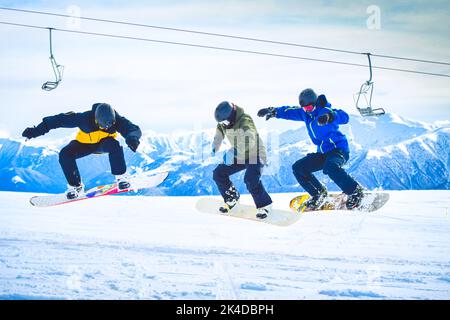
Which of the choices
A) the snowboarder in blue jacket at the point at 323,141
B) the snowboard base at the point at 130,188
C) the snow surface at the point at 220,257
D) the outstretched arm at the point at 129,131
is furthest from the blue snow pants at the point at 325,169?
the outstretched arm at the point at 129,131

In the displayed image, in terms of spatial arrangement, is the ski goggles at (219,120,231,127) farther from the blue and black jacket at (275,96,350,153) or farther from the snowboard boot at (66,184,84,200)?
the snowboard boot at (66,184,84,200)

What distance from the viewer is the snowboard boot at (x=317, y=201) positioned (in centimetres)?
539

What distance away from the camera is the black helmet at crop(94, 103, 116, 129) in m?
4.84

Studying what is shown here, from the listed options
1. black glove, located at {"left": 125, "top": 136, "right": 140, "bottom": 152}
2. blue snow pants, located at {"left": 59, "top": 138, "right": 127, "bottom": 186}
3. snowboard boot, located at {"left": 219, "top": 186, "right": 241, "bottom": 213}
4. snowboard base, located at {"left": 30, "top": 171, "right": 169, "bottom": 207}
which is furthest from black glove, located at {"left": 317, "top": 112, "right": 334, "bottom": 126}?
blue snow pants, located at {"left": 59, "top": 138, "right": 127, "bottom": 186}

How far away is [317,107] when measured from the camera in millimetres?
5055

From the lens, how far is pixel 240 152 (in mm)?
4930

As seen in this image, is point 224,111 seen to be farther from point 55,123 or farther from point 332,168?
point 55,123

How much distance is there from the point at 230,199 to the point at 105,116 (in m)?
1.61

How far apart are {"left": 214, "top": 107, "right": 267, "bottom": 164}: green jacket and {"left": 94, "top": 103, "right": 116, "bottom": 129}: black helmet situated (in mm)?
1109

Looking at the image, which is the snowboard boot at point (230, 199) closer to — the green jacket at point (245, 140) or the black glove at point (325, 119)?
the green jacket at point (245, 140)

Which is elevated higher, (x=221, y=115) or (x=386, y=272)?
(x=221, y=115)
